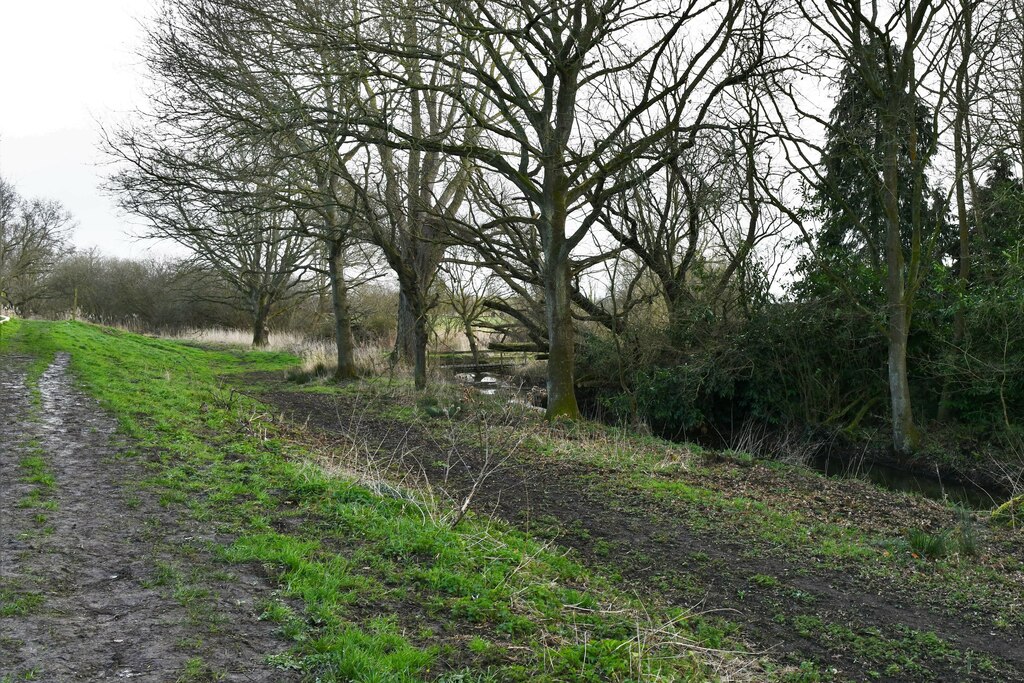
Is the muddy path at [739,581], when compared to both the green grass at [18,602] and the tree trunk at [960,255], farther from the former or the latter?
the tree trunk at [960,255]

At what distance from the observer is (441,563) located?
6.15 metres

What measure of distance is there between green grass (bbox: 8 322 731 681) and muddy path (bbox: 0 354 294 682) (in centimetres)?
11

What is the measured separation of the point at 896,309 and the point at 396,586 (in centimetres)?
1259

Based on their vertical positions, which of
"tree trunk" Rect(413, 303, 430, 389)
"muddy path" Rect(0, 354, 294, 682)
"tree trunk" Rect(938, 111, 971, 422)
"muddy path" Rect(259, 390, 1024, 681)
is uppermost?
"tree trunk" Rect(938, 111, 971, 422)

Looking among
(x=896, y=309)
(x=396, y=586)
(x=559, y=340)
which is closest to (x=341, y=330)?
(x=559, y=340)

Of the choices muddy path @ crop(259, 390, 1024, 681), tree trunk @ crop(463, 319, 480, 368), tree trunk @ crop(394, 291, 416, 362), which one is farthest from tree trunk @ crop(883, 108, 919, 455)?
tree trunk @ crop(394, 291, 416, 362)

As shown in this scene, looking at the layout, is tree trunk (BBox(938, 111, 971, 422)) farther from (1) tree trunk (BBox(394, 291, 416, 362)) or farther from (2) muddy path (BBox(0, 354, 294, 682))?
(2) muddy path (BBox(0, 354, 294, 682))

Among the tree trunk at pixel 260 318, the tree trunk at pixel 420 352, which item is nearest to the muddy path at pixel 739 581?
the tree trunk at pixel 420 352

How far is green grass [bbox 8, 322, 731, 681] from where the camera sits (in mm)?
4617

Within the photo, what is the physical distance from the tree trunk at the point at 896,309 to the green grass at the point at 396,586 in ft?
34.5

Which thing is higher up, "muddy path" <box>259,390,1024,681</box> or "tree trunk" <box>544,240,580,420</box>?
"tree trunk" <box>544,240,580,420</box>

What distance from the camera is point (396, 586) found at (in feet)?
18.7

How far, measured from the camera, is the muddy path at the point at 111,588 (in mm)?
4141

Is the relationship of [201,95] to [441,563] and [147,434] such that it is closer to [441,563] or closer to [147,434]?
[147,434]
